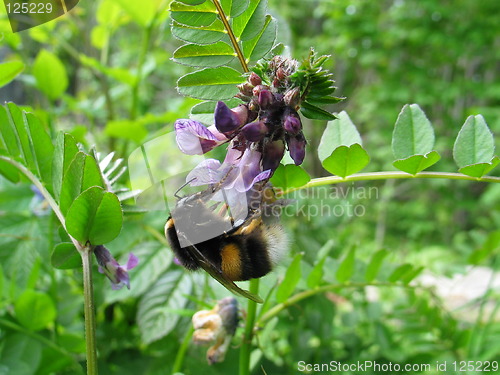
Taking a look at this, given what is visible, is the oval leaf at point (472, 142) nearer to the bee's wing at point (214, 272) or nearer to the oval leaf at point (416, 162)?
the oval leaf at point (416, 162)

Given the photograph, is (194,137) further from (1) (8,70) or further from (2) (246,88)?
(1) (8,70)

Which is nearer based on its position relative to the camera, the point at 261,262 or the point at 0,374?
the point at 261,262

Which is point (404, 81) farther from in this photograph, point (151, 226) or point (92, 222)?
point (92, 222)

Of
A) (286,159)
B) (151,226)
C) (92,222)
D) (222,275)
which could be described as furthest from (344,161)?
(151,226)

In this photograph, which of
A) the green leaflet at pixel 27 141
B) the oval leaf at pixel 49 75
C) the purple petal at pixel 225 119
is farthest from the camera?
the oval leaf at pixel 49 75

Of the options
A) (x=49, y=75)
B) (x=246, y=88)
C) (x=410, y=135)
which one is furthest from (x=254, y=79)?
(x=49, y=75)

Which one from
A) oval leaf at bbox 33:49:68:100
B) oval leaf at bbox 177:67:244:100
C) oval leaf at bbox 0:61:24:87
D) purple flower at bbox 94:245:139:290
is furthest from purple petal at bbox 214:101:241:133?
oval leaf at bbox 33:49:68:100

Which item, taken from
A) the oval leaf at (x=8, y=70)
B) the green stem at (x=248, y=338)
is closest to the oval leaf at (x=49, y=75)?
the oval leaf at (x=8, y=70)
